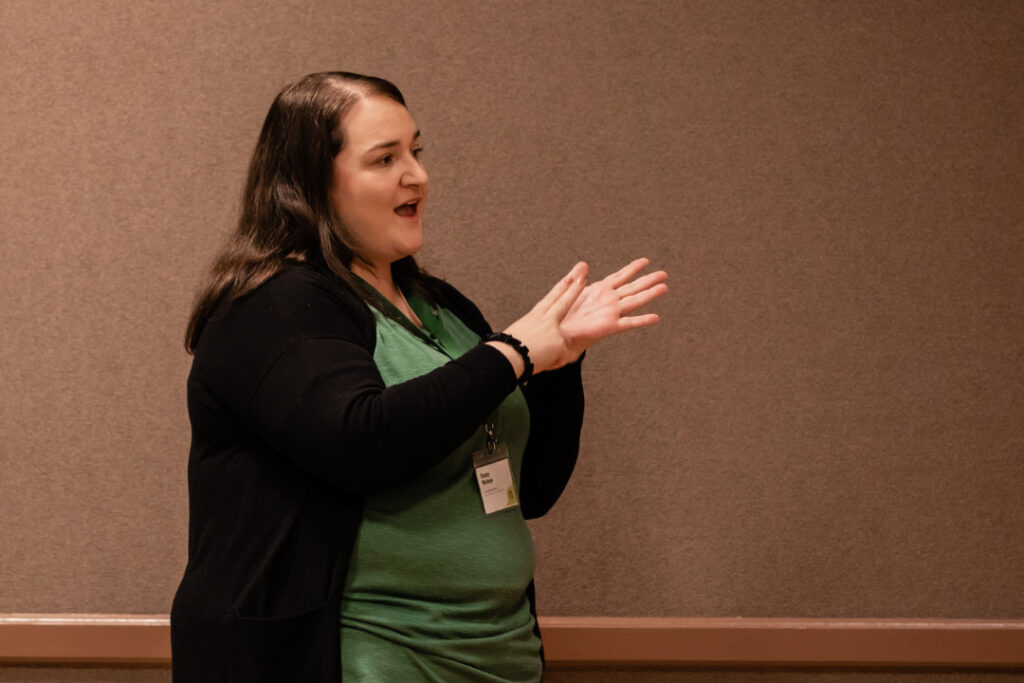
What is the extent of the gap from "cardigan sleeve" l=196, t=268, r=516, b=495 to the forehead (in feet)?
0.83

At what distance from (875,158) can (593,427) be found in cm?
89

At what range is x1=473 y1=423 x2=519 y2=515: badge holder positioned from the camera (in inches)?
48.9

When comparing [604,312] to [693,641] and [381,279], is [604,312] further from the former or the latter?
[693,641]

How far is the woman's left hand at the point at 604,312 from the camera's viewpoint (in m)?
1.24

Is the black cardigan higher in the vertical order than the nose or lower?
lower

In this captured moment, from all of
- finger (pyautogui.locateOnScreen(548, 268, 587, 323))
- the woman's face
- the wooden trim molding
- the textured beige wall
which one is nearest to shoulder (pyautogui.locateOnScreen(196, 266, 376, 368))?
the woman's face

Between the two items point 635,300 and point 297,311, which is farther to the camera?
point 635,300

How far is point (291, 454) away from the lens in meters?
1.09

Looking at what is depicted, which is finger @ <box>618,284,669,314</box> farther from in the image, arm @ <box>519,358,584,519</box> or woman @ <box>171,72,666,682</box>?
arm @ <box>519,358,584,519</box>

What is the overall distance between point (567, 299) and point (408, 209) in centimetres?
29

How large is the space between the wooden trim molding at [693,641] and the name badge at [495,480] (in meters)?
0.80

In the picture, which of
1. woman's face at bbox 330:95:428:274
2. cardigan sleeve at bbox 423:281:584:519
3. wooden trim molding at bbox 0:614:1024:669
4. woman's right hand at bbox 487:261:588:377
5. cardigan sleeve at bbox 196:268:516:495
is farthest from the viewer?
wooden trim molding at bbox 0:614:1024:669

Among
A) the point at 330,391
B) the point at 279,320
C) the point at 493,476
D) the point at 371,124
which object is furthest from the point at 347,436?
the point at 371,124

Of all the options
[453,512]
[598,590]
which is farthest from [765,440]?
[453,512]
